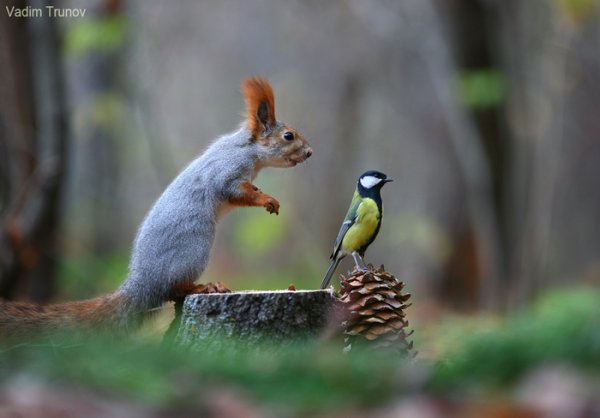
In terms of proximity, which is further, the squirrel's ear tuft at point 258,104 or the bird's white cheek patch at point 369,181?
the squirrel's ear tuft at point 258,104

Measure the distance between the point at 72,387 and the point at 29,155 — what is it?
5346 mm

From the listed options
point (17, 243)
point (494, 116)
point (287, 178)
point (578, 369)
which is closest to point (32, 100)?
point (17, 243)

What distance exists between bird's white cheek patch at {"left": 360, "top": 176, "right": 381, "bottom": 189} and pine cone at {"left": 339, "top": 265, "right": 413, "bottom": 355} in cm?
46

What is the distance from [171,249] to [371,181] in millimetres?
950

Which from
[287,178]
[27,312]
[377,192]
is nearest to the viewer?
[27,312]

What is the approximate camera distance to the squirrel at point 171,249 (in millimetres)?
3791

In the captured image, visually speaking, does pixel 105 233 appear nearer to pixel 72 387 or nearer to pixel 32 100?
pixel 32 100

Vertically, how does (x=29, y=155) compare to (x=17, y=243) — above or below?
above

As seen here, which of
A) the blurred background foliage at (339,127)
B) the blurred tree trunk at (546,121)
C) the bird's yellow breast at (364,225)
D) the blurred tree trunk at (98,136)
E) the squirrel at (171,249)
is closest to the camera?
the squirrel at (171,249)

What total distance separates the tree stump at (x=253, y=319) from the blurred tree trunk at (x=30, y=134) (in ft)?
12.7

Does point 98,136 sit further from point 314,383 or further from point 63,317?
point 314,383

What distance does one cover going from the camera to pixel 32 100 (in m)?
7.68

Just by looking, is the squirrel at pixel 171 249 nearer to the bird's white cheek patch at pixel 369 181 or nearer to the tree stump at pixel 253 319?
the tree stump at pixel 253 319

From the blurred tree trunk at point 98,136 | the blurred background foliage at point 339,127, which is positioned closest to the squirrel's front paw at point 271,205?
the blurred background foliage at point 339,127
